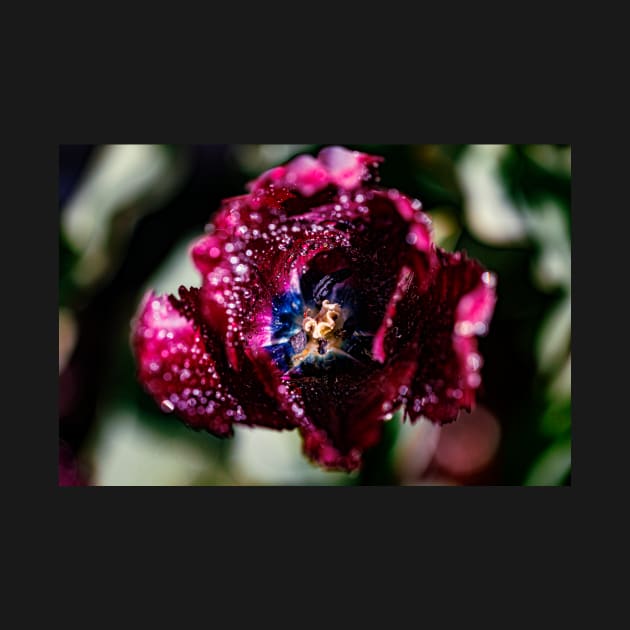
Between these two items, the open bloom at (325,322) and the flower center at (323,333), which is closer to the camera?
the open bloom at (325,322)

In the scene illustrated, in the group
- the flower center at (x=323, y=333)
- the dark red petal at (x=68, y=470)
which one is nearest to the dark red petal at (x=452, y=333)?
the flower center at (x=323, y=333)

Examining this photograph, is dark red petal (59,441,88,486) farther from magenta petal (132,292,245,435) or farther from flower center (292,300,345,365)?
flower center (292,300,345,365)

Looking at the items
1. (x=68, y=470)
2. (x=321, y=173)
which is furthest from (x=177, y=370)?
(x=321, y=173)

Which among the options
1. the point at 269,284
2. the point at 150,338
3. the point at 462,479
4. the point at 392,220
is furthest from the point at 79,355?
the point at 462,479

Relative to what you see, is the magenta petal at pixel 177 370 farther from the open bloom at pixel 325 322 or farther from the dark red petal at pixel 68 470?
the dark red petal at pixel 68 470

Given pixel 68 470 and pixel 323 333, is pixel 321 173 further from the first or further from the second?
pixel 68 470

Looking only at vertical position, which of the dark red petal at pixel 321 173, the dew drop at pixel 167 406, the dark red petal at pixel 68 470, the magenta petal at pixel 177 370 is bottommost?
the dark red petal at pixel 68 470

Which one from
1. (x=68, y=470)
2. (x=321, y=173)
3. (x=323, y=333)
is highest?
Answer: (x=321, y=173)
